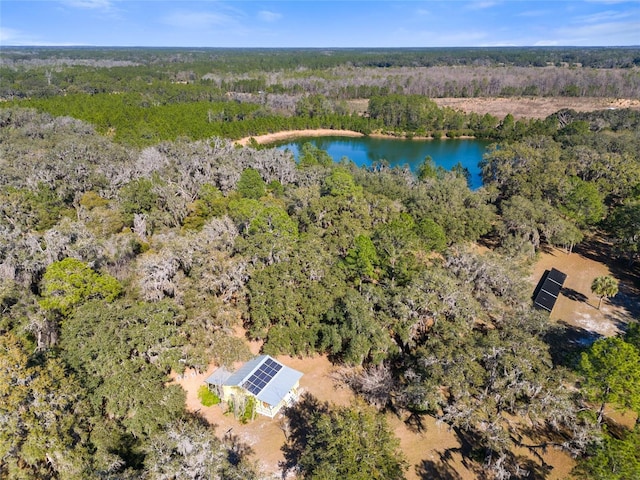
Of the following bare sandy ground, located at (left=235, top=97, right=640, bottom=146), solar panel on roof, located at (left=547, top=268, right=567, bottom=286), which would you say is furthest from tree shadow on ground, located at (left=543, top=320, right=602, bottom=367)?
bare sandy ground, located at (left=235, top=97, right=640, bottom=146)

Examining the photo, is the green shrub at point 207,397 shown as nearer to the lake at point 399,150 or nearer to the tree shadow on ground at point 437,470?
the tree shadow on ground at point 437,470

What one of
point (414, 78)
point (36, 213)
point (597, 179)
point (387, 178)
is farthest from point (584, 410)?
point (414, 78)

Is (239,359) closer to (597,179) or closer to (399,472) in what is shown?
(399,472)

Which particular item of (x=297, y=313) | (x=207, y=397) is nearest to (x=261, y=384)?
(x=207, y=397)

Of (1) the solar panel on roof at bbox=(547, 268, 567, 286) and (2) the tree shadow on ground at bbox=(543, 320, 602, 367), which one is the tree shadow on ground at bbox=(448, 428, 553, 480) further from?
(1) the solar panel on roof at bbox=(547, 268, 567, 286)

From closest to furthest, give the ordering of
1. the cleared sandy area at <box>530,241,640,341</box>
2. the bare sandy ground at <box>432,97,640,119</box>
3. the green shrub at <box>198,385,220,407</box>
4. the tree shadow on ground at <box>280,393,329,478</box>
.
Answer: the tree shadow on ground at <box>280,393,329,478</box>
the green shrub at <box>198,385,220,407</box>
the cleared sandy area at <box>530,241,640,341</box>
the bare sandy ground at <box>432,97,640,119</box>

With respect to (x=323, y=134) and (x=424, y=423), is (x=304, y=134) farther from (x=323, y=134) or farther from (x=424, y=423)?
(x=424, y=423)
